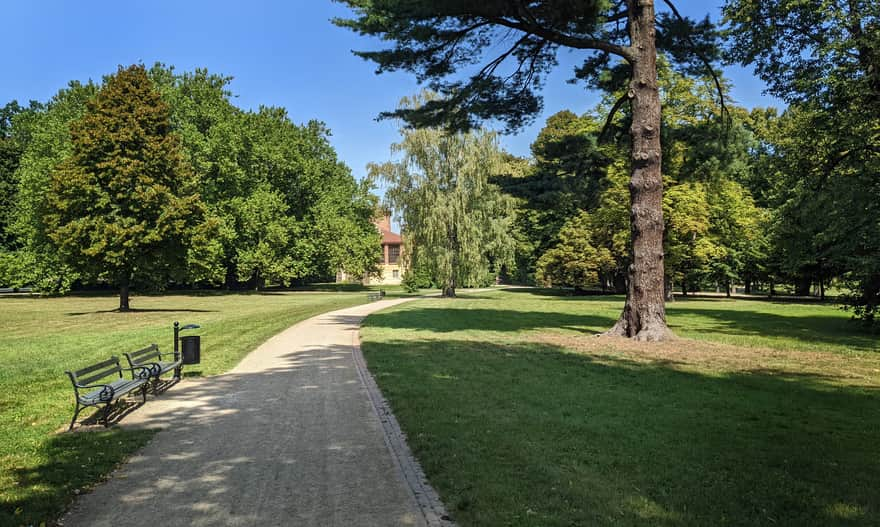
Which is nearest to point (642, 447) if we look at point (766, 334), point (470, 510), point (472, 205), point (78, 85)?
point (470, 510)

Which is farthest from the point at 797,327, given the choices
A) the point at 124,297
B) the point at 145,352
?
the point at 124,297

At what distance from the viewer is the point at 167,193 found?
28672mm

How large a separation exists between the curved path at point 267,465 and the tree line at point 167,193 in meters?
21.6

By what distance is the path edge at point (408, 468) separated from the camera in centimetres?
441

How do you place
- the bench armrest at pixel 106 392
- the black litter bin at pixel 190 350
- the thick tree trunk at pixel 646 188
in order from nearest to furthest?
the bench armrest at pixel 106 392, the black litter bin at pixel 190 350, the thick tree trunk at pixel 646 188

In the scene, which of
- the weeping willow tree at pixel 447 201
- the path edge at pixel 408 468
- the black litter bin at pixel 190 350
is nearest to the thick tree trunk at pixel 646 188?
the path edge at pixel 408 468

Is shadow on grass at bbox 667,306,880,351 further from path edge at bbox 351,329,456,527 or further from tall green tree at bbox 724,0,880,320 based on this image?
path edge at bbox 351,329,456,527

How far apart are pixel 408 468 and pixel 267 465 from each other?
1.46 m

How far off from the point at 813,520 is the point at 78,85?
187 ft

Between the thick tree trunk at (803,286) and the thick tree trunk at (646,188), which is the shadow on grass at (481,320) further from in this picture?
the thick tree trunk at (803,286)

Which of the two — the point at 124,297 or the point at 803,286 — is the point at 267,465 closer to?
the point at 124,297

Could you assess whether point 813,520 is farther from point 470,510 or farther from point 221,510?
point 221,510

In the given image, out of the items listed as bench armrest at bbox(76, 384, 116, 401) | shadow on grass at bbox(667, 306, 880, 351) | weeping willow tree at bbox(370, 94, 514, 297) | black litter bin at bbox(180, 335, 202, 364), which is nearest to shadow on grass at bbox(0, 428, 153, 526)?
bench armrest at bbox(76, 384, 116, 401)

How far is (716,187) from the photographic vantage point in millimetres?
35562
